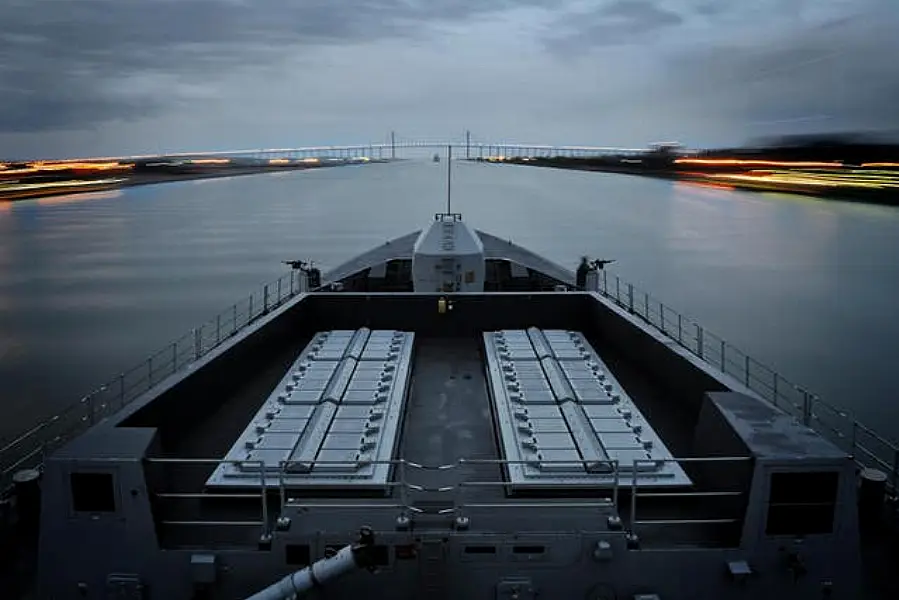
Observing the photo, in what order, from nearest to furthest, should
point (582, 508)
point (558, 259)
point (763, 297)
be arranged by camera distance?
point (582, 508)
point (763, 297)
point (558, 259)

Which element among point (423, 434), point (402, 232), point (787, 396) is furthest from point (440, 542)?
point (402, 232)

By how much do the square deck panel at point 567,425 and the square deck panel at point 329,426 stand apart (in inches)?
54.0

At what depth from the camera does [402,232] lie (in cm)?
9975

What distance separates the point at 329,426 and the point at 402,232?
92.0m

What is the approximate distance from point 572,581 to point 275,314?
8463 millimetres

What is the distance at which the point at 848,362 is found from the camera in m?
35.6

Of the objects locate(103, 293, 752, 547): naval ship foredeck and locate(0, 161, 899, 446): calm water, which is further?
locate(0, 161, 899, 446): calm water

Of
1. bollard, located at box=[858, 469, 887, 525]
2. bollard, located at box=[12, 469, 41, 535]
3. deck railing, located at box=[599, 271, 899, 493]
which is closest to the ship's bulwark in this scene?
bollard, located at box=[12, 469, 41, 535]

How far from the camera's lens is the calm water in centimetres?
3456

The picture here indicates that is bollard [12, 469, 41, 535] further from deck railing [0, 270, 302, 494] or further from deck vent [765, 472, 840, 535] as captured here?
deck vent [765, 472, 840, 535]

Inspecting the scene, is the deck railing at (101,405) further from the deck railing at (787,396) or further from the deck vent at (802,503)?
the deck railing at (787,396)

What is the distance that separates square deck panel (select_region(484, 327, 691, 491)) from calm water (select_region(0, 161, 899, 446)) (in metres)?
20.0

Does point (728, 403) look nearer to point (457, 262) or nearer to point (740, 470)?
point (740, 470)

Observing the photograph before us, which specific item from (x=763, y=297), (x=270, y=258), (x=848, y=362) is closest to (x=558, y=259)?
(x=763, y=297)
